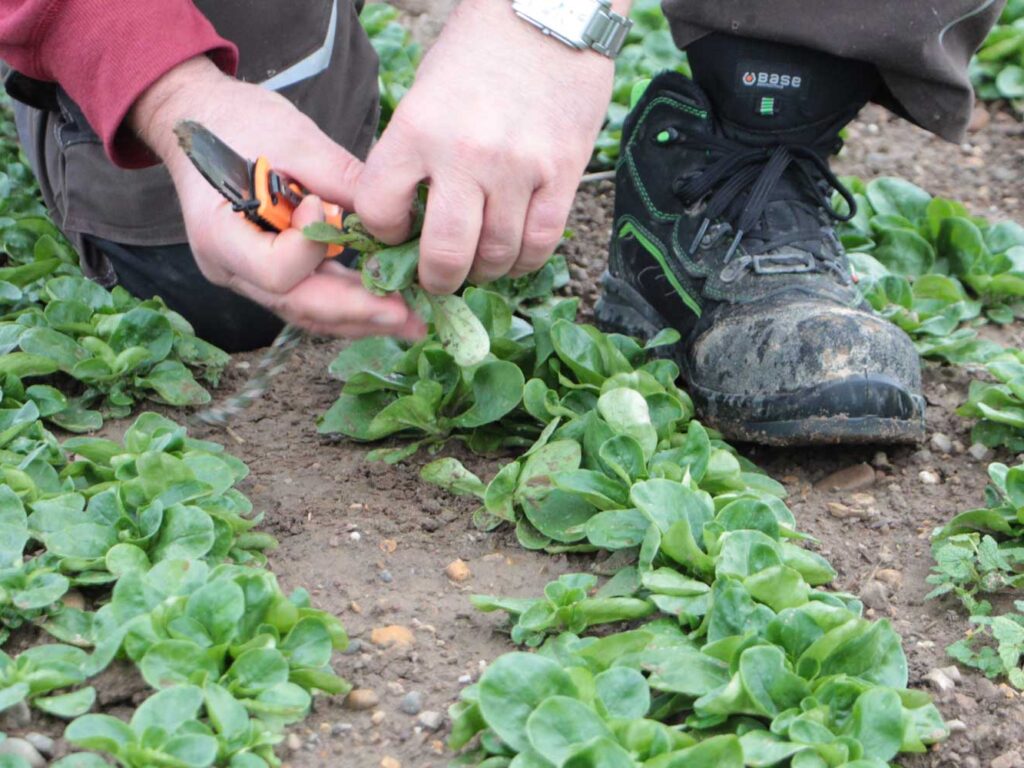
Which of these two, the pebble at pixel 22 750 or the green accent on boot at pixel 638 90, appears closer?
the pebble at pixel 22 750

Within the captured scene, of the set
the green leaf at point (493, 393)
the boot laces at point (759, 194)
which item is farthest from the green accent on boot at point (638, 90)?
the green leaf at point (493, 393)

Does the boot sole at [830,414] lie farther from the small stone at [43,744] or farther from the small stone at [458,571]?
the small stone at [43,744]

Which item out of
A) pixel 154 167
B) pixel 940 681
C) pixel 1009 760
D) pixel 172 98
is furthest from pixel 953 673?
pixel 154 167

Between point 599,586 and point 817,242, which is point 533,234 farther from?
point 817,242

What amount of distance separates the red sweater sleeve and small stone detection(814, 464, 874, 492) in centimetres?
108

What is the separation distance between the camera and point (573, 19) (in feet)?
5.10

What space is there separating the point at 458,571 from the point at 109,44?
85 cm

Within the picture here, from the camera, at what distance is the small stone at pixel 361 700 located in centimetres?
145

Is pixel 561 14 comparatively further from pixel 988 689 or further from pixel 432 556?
pixel 988 689

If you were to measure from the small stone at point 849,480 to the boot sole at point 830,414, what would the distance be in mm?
61

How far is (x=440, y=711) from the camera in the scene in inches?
57.1

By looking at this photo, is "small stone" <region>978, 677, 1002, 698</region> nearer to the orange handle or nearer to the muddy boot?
the muddy boot

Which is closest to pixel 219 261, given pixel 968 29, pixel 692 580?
pixel 692 580

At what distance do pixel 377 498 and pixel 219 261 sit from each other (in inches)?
16.7
